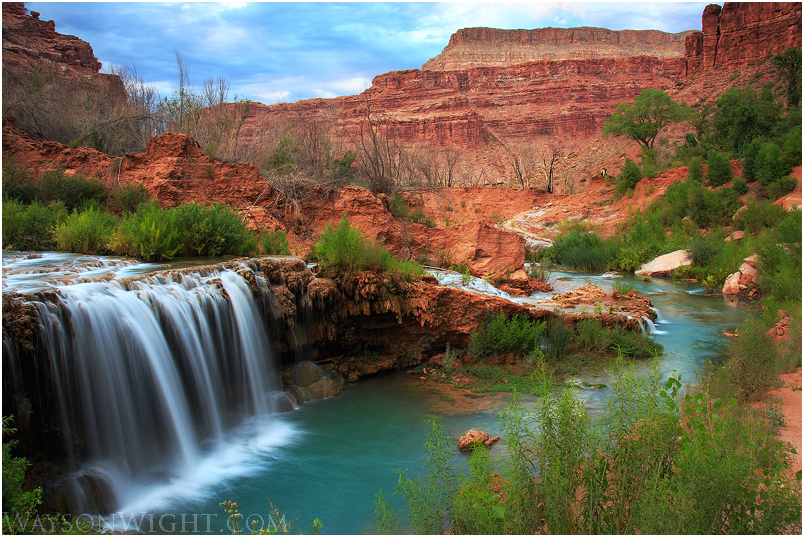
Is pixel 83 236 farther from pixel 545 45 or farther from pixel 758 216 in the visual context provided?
pixel 545 45

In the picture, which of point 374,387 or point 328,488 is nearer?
point 328,488

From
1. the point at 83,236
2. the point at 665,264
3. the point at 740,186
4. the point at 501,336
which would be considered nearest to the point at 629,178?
the point at 740,186

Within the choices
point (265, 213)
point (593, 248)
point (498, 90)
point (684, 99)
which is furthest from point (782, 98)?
point (498, 90)

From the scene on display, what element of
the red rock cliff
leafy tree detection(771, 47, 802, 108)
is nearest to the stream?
leafy tree detection(771, 47, 802, 108)

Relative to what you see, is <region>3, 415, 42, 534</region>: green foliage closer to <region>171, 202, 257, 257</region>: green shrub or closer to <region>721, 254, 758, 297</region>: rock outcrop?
<region>171, 202, 257, 257</region>: green shrub

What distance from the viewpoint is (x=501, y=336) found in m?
8.38

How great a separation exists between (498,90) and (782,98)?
183 ft

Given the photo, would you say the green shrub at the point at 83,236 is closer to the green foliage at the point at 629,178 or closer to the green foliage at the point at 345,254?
the green foliage at the point at 345,254

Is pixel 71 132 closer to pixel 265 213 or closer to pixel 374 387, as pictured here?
pixel 265 213

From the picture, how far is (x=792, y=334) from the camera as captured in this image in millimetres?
7605

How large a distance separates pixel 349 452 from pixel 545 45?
386 feet

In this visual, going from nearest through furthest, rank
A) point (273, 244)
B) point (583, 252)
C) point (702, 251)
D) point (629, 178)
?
point (273, 244) < point (702, 251) < point (583, 252) < point (629, 178)

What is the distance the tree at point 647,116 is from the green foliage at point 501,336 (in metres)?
31.3

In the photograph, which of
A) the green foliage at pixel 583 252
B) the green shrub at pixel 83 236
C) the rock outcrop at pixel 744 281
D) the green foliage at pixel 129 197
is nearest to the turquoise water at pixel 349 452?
the green shrub at pixel 83 236
